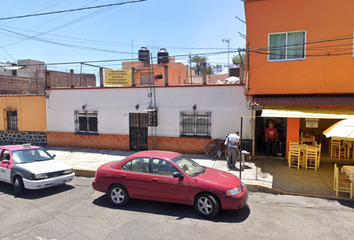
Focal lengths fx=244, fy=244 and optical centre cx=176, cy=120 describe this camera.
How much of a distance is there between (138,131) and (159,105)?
1875 mm

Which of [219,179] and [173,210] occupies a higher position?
[219,179]

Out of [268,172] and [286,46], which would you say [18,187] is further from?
[286,46]

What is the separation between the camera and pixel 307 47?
33.1 feet

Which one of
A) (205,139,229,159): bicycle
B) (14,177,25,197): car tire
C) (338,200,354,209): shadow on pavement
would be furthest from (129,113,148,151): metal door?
(338,200,354,209): shadow on pavement

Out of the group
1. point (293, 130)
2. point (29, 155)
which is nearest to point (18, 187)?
point (29, 155)

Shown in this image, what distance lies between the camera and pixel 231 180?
6062 millimetres

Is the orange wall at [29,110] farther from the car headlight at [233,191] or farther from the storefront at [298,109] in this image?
the car headlight at [233,191]

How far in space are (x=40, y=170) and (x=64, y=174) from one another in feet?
2.27

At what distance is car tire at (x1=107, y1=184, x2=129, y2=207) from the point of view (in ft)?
20.6

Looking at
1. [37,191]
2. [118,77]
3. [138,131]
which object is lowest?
[37,191]

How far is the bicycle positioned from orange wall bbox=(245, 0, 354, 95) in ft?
9.38

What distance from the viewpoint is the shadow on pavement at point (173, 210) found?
5.66 m

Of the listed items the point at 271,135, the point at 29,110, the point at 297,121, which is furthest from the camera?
the point at 29,110

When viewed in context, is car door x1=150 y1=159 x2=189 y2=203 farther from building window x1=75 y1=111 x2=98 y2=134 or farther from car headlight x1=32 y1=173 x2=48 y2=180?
building window x1=75 y1=111 x2=98 y2=134
